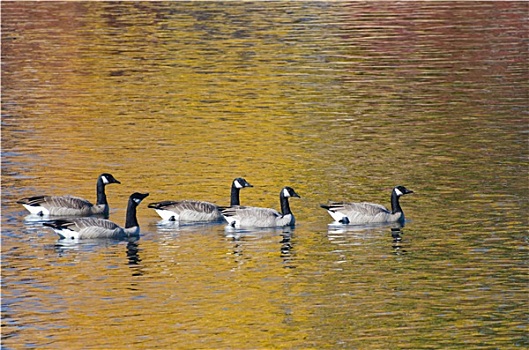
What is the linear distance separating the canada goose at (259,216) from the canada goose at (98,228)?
1.97 meters

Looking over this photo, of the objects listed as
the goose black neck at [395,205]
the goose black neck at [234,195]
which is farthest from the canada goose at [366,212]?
the goose black neck at [234,195]

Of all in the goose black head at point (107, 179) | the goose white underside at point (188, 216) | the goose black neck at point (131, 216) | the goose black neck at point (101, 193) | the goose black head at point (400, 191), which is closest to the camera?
the goose black neck at point (131, 216)

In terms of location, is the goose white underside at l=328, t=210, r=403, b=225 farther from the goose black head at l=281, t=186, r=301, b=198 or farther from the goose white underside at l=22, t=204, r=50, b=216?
the goose white underside at l=22, t=204, r=50, b=216

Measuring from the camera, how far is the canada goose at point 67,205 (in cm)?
2864

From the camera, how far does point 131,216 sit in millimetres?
27203

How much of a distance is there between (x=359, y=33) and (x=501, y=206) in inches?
1299

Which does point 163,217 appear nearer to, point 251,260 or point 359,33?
point 251,260

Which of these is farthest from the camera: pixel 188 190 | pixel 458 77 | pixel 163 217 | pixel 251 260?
pixel 458 77

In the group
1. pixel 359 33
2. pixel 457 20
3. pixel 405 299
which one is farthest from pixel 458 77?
pixel 405 299

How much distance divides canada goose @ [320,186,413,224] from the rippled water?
1.03ft

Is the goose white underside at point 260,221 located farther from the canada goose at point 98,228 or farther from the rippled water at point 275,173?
the canada goose at point 98,228

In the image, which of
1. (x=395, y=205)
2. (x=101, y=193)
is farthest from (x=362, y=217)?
(x=101, y=193)

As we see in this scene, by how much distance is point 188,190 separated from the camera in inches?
1223

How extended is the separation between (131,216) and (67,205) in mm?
2370
